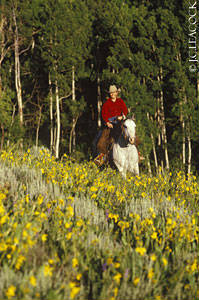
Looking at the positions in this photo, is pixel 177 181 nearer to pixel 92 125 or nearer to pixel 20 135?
pixel 20 135

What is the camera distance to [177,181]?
689cm

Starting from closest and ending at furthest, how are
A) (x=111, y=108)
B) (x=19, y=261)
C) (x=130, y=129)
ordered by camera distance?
(x=19, y=261) < (x=130, y=129) < (x=111, y=108)

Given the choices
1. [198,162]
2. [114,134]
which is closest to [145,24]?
[198,162]

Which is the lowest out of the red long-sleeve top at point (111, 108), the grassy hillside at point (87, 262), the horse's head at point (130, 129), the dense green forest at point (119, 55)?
the grassy hillside at point (87, 262)

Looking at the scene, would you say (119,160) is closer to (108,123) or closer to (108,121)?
(108,123)

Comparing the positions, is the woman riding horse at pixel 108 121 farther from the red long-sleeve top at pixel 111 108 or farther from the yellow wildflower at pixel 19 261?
the yellow wildflower at pixel 19 261

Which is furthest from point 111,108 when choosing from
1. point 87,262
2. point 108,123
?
point 87,262

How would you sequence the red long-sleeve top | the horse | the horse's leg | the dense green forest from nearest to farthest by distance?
the horse < the horse's leg < the red long-sleeve top < the dense green forest

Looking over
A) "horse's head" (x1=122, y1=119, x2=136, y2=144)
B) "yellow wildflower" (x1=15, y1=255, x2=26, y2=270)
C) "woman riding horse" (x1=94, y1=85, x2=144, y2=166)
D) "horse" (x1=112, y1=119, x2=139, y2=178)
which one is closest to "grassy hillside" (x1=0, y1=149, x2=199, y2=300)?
Answer: "yellow wildflower" (x1=15, y1=255, x2=26, y2=270)

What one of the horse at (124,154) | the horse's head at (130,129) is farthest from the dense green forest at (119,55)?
the horse's head at (130,129)

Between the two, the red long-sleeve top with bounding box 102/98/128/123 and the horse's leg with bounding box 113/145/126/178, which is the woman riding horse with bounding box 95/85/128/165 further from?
the horse's leg with bounding box 113/145/126/178

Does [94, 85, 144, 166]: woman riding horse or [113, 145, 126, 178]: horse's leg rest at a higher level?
[94, 85, 144, 166]: woman riding horse

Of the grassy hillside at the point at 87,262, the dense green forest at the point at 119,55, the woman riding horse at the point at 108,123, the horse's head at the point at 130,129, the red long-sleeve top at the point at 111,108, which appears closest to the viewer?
the grassy hillside at the point at 87,262

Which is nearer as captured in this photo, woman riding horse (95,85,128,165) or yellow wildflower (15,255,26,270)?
yellow wildflower (15,255,26,270)
